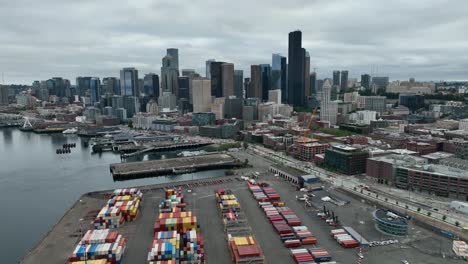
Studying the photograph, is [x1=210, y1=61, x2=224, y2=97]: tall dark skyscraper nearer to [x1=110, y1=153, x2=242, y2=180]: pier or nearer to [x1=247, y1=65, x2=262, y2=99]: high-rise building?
[x1=247, y1=65, x2=262, y2=99]: high-rise building

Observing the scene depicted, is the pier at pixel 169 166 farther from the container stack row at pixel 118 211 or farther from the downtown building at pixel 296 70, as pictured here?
the downtown building at pixel 296 70

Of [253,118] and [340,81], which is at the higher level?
[340,81]

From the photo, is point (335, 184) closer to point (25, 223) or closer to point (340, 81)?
point (25, 223)

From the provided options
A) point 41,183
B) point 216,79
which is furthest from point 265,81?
point 41,183

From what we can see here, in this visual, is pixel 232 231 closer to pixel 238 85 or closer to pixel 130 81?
pixel 238 85

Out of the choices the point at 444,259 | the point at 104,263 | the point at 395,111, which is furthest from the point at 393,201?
the point at 395,111

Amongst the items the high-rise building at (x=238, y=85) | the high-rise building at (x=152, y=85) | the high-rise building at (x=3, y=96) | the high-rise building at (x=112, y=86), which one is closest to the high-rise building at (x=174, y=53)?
the high-rise building at (x=152, y=85)
